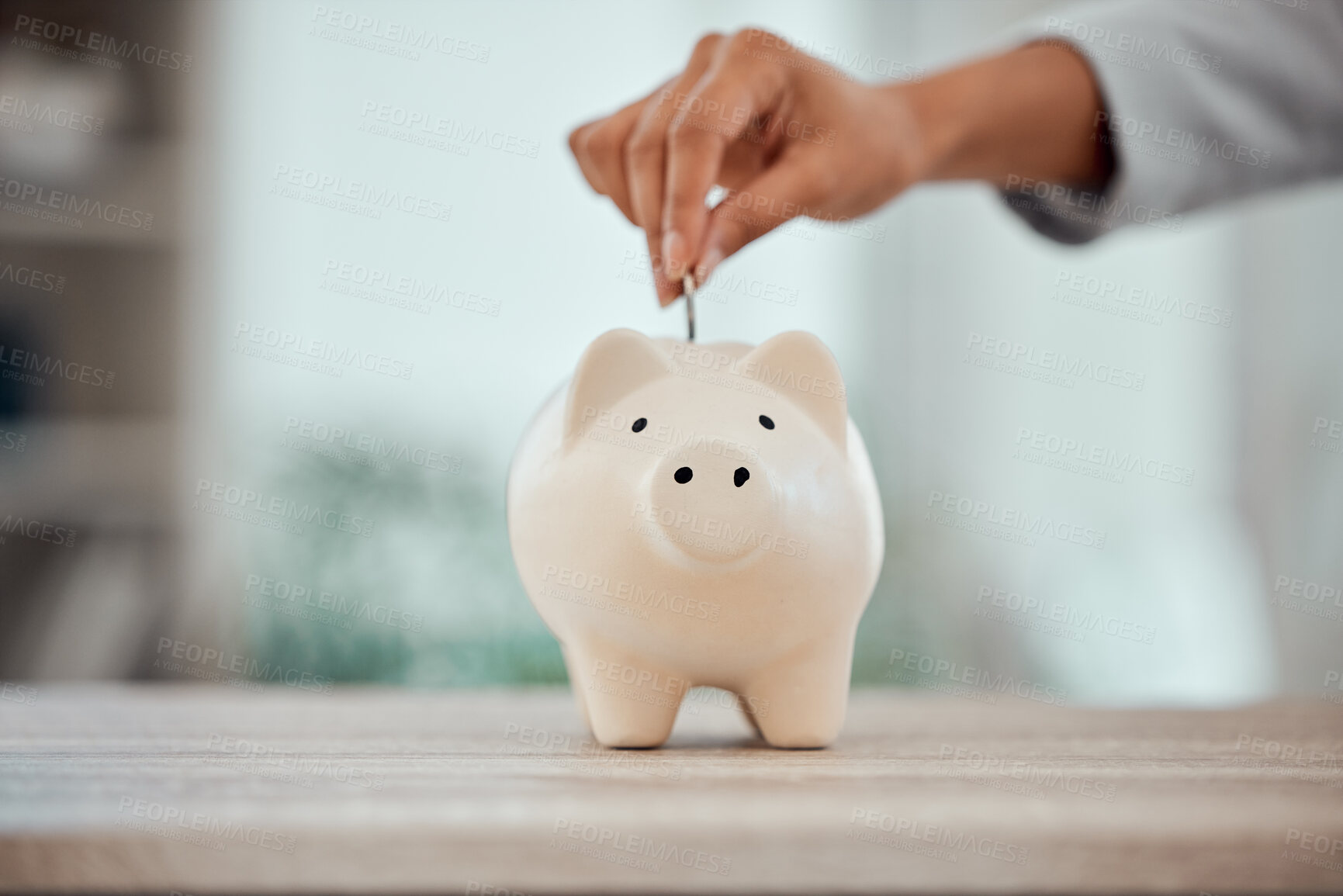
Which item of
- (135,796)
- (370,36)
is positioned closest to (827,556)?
(135,796)

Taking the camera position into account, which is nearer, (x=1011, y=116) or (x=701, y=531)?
(x=701, y=531)

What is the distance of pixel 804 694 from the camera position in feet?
2.28

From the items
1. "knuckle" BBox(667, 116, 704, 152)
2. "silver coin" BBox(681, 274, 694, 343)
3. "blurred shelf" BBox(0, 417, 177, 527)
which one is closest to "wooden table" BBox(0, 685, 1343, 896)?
"silver coin" BBox(681, 274, 694, 343)

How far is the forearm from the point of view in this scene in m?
1.03

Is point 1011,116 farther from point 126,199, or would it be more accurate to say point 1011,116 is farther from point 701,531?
point 126,199

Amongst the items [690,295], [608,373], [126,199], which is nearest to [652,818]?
[608,373]

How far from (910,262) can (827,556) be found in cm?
252

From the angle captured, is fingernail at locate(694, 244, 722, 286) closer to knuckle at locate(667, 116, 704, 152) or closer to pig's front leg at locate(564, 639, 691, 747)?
knuckle at locate(667, 116, 704, 152)

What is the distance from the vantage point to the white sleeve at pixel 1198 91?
3.46 ft

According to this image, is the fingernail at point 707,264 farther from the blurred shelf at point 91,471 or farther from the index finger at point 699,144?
the blurred shelf at point 91,471

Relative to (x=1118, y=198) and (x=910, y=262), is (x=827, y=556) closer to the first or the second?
(x=1118, y=198)

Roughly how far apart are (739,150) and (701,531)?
1.44ft

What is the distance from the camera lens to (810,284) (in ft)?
9.66

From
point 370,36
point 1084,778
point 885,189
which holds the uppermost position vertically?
point 370,36
